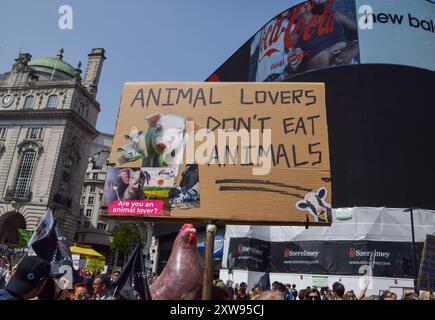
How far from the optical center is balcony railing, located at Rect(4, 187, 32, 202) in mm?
43531

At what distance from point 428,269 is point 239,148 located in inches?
261

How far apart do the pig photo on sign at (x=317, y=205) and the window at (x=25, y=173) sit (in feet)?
155

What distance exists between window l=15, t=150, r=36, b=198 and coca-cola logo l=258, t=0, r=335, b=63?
107 feet

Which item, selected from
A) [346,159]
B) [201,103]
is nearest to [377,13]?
[346,159]

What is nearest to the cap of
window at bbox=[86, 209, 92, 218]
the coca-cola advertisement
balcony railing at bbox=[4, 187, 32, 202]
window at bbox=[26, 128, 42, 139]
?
the coca-cola advertisement

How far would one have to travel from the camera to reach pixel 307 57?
99.5 ft

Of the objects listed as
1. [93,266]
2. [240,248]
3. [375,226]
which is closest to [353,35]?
[375,226]

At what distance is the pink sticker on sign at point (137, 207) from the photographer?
179 inches

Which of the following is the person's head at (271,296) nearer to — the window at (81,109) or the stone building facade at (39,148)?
the stone building facade at (39,148)

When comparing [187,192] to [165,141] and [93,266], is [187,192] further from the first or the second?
[93,266]

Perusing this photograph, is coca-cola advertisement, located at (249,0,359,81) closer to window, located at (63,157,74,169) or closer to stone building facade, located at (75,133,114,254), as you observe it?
window, located at (63,157,74,169)

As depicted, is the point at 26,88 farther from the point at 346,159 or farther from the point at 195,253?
the point at 195,253

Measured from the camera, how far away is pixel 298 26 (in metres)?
31.5
